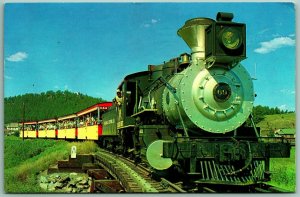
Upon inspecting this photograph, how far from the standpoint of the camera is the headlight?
7.29 m

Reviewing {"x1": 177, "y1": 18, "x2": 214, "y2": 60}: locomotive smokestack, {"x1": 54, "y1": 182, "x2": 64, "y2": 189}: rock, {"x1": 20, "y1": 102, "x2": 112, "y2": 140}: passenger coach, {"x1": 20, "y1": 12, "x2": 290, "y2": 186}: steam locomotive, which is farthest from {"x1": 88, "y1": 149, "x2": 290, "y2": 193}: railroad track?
{"x1": 20, "y1": 102, "x2": 112, "y2": 140}: passenger coach

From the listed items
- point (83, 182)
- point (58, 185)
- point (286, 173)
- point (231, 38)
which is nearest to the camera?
point (231, 38)

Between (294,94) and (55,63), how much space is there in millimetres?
5025

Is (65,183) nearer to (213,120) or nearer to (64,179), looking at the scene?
(64,179)

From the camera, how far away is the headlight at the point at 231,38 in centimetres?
729

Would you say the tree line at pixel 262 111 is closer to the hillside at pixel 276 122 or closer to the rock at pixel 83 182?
the hillside at pixel 276 122

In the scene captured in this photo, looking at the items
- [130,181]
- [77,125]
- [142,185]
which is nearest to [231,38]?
[142,185]

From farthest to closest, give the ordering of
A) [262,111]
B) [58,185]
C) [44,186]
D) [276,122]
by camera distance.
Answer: [58,185] < [44,186] < [276,122] < [262,111]

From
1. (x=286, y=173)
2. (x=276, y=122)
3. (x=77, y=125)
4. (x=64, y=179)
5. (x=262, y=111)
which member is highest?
(x=262, y=111)

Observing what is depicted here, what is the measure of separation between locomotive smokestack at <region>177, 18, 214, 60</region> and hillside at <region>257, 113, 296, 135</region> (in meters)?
2.10

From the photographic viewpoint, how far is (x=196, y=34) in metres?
7.95

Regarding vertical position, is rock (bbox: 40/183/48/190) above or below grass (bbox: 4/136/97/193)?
below

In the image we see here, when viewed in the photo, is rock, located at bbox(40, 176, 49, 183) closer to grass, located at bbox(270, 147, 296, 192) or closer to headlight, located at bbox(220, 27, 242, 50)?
grass, located at bbox(270, 147, 296, 192)

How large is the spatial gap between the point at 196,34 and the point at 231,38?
84 centimetres
